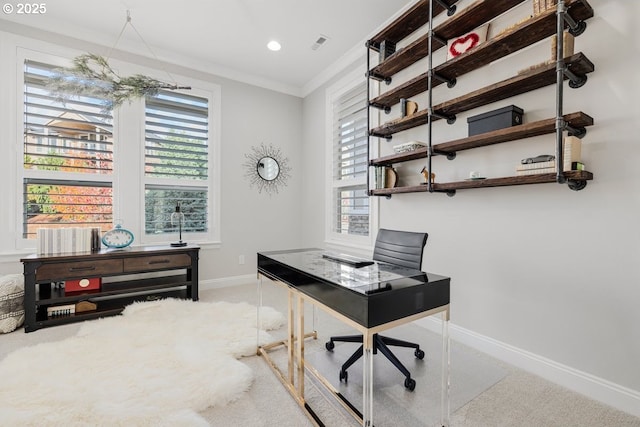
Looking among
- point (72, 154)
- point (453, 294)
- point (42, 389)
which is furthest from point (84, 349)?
point (453, 294)

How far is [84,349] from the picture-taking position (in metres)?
2.17

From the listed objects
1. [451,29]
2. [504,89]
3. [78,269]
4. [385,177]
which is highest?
[451,29]

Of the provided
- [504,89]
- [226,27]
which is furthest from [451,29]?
[226,27]

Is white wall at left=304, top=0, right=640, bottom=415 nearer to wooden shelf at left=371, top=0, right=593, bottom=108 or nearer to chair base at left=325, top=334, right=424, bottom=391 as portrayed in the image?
wooden shelf at left=371, top=0, right=593, bottom=108

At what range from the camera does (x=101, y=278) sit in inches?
118

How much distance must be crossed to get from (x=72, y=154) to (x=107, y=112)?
0.59 metres

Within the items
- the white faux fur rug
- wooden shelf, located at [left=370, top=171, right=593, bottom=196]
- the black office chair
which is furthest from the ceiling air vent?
the white faux fur rug

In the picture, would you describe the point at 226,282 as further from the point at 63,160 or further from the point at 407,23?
the point at 407,23

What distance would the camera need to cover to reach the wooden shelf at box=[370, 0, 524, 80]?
2.06 meters

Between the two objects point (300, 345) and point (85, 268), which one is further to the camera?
point (85, 268)

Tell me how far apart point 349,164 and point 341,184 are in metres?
0.28

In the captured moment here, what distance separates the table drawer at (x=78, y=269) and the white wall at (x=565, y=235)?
10.3 ft

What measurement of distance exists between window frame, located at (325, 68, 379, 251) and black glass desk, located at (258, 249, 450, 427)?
157 cm

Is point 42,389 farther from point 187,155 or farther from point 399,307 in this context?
point 187,155
